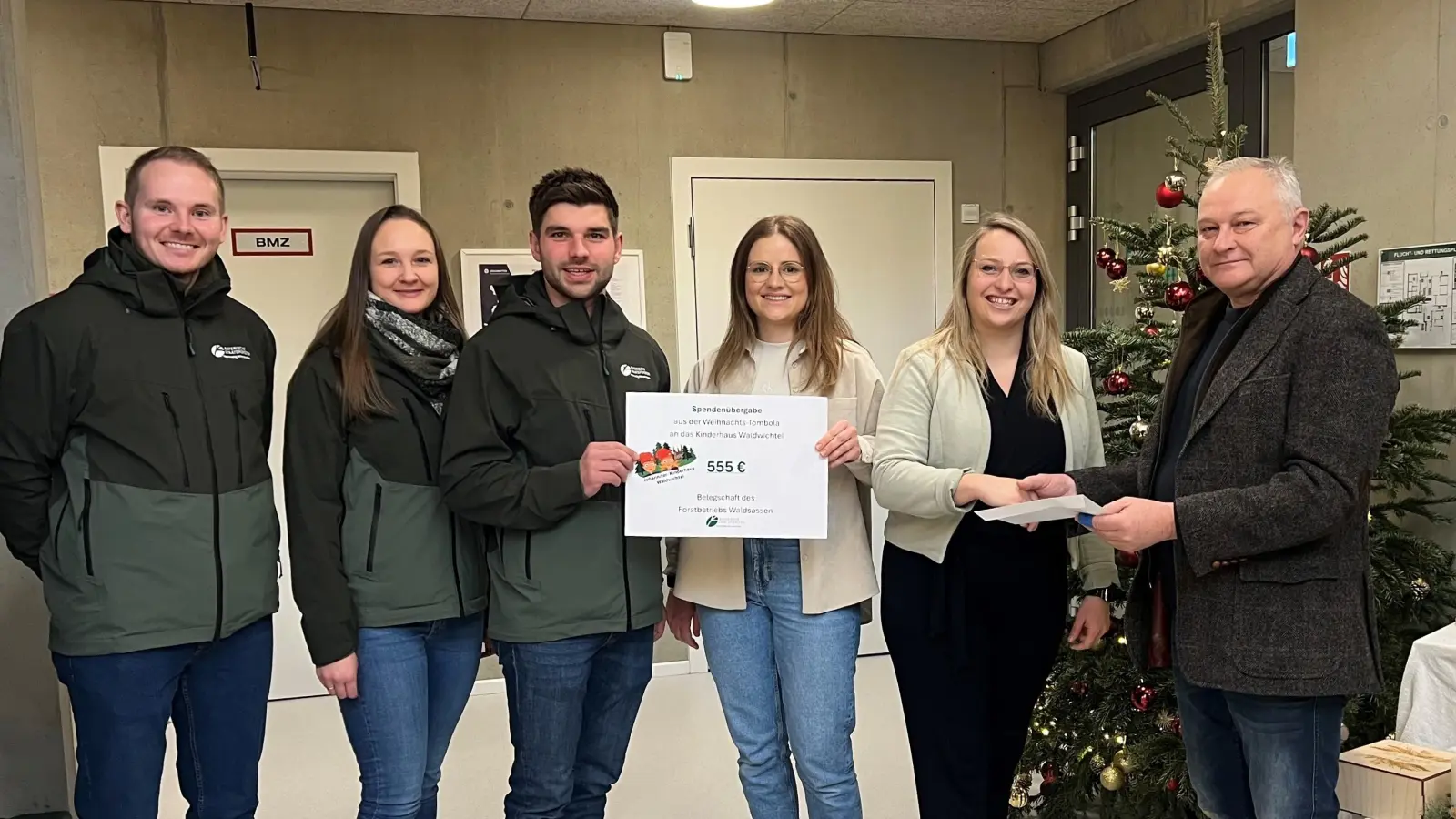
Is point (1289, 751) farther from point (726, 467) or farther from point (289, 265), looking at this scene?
point (289, 265)

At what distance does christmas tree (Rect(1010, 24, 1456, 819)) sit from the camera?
2.53 meters

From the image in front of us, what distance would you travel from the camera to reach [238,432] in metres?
1.88

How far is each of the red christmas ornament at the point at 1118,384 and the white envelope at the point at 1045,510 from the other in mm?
918

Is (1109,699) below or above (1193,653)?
below

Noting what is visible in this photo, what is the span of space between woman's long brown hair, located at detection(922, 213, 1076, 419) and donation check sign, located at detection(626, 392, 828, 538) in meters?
0.31

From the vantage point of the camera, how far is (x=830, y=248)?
449 cm

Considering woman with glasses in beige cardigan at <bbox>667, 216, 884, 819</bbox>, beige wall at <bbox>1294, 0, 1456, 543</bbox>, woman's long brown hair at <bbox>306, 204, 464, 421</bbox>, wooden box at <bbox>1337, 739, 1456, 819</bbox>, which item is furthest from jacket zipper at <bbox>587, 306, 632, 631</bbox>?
beige wall at <bbox>1294, 0, 1456, 543</bbox>

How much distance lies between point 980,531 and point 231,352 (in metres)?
1.41

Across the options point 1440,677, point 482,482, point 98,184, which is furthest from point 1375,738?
point 98,184

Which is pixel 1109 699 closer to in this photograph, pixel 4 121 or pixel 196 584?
pixel 196 584

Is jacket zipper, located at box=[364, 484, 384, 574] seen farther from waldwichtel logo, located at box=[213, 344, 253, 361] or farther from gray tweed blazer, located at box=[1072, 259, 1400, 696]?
gray tweed blazer, located at box=[1072, 259, 1400, 696]

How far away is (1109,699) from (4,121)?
9.34 ft

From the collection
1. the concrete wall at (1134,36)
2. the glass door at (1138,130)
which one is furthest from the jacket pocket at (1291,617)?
the concrete wall at (1134,36)

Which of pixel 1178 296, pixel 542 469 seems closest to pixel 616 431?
pixel 542 469
